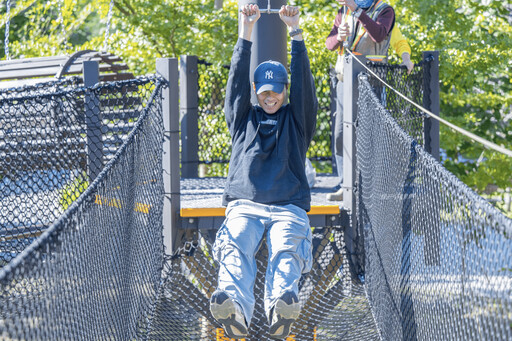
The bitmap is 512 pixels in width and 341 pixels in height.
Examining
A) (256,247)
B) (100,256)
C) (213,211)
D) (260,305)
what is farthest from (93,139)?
(100,256)

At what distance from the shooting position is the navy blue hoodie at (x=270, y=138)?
3.79 meters

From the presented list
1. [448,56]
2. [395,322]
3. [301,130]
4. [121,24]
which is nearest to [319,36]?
[448,56]

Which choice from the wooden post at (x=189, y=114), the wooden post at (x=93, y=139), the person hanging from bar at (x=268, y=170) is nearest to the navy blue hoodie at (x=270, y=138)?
the person hanging from bar at (x=268, y=170)

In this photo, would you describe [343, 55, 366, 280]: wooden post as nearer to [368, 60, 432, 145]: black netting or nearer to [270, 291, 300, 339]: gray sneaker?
[368, 60, 432, 145]: black netting

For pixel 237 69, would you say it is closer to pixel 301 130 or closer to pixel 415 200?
pixel 301 130

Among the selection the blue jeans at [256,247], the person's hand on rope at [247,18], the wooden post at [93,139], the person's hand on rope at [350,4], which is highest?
the person's hand on rope at [350,4]

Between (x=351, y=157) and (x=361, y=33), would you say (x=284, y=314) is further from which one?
(x=361, y=33)

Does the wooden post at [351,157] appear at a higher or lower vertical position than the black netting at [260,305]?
higher

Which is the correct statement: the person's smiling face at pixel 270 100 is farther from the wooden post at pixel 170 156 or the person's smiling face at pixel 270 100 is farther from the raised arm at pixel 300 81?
the wooden post at pixel 170 156

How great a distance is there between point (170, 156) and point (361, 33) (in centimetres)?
163

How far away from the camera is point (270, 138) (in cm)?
387

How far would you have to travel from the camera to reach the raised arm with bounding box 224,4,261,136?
3.86 meters

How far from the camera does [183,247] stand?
5.02 meters

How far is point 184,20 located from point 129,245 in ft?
18.7
